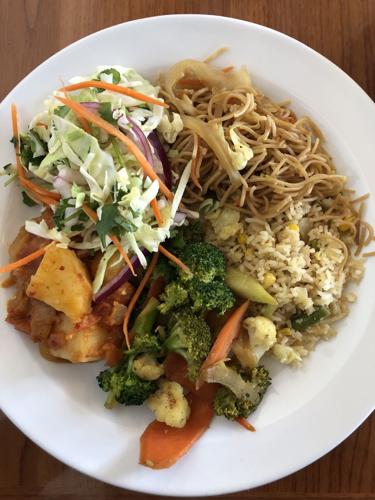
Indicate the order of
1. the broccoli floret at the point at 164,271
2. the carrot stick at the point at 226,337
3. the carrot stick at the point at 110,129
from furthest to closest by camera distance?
the broccoli floret at the point at 164,271 → the carrot stick at the point at 226,337 → the carrot stick at the point at 110,129

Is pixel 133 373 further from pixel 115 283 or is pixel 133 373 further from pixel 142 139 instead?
pixel 142 139

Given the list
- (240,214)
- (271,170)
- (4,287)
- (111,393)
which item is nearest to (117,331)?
(111,393)

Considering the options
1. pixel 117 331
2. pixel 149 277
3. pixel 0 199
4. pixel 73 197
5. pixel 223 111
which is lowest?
pixel 117 331

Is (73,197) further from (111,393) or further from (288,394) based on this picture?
(288,394)

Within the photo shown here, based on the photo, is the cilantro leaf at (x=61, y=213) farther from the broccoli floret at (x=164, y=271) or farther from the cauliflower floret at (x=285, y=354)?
the cauliflower floret at (x=285, y=354)

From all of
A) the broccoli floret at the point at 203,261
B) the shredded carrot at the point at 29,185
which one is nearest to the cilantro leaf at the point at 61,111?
the shredded carrot at the point at 29,185

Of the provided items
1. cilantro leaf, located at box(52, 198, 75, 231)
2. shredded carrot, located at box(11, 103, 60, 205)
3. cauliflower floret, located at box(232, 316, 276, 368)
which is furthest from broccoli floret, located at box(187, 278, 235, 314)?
shredded carrot, located at box(11, 103, 60, 205)

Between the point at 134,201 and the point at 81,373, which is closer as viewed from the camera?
the point at 134,201

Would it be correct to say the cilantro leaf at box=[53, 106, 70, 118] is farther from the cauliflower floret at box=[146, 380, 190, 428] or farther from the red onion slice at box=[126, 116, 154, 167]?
the cauliflower floret at box=[146, 380, 190, 428]

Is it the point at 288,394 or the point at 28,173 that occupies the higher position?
the point at 28,173
